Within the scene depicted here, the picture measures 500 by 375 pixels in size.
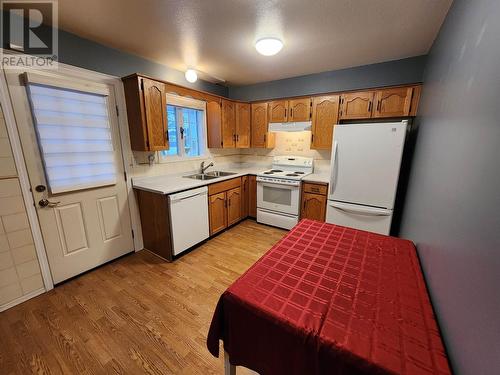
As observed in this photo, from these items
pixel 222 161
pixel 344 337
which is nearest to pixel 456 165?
pixel 344 337

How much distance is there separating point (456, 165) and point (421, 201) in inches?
28.4

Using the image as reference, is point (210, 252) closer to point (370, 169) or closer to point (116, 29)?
point (370, 169)

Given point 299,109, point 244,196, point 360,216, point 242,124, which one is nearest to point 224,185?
point 244,196

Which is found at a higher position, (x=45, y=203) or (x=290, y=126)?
(x=290, y=126)

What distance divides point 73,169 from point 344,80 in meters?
3.54

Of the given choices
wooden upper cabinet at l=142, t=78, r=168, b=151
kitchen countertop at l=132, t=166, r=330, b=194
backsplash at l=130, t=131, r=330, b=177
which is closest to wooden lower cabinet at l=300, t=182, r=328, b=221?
kitchen countertop at l=132, t=166, r=330, b=194

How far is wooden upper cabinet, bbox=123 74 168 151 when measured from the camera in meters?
2.23

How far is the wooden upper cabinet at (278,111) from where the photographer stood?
10.9ft

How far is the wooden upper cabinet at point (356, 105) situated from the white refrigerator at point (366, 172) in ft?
1.96

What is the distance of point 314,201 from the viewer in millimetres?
2992

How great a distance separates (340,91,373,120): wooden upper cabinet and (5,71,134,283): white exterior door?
2.91 meters

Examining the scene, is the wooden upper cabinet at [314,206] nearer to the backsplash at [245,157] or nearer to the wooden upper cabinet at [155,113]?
the backsplash at [245,157]

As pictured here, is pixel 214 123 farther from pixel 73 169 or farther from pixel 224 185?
pixel 73 169

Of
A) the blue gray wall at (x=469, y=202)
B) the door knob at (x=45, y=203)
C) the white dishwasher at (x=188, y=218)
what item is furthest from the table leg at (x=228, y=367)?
the door knob at (x=45, y=203)
